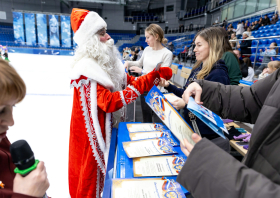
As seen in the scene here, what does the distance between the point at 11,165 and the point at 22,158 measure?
0.26 meters

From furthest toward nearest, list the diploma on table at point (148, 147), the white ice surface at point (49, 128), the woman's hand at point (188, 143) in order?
the white ice surface at point (49, 128)
the diploma on table at point (148, 147)
the woman's hand at point (188, 143)

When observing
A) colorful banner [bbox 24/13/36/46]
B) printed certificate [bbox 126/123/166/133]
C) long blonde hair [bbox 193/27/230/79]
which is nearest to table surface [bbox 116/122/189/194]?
printed certificate [bbox 126/123/166/133]

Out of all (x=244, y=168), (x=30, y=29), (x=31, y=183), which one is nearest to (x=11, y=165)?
(x=31, y=183)

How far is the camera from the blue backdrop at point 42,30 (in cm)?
1669

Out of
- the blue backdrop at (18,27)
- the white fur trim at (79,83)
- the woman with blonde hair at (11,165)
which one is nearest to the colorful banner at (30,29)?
the blue backdrop at (18,27)

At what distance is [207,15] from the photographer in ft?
52.3

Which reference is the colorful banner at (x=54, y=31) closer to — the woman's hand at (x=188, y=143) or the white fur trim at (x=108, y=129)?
the white fur trim at (x=108, y=129)

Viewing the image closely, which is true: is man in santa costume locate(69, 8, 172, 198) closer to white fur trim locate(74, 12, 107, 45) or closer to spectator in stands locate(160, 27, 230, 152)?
white fur trim locate(74, 12, 107, 45)

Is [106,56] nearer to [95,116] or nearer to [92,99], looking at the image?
[92,99]

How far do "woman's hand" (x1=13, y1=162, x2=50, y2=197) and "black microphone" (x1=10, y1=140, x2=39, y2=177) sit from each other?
0.4 inches

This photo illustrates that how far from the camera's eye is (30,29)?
16.8 meters

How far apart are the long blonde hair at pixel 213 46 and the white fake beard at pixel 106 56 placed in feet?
2.00

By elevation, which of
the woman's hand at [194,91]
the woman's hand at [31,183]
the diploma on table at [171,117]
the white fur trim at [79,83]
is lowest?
the woman's hand at [31,183]

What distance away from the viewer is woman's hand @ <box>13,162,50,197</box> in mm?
434
